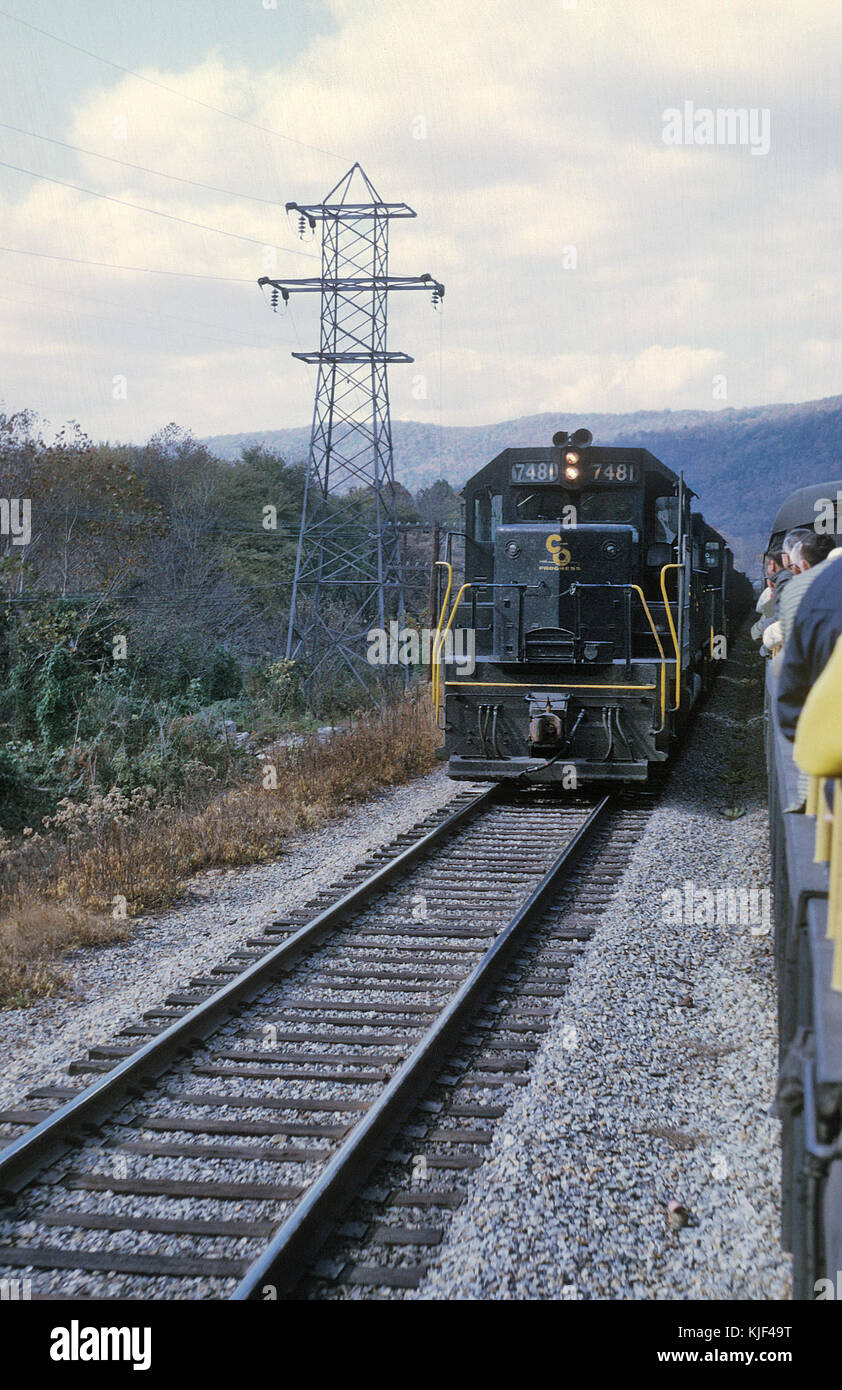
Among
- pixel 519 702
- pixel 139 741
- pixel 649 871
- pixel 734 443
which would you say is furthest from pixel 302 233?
pixel 734 443

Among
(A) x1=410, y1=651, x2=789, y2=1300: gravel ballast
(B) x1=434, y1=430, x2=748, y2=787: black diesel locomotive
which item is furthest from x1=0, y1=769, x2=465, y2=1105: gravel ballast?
(A) x1=410, y1=651, x2=789, y2=1300: gravel ballast

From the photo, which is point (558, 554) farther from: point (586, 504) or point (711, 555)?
point (711, 555)

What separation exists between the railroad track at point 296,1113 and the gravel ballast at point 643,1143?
0.17 m

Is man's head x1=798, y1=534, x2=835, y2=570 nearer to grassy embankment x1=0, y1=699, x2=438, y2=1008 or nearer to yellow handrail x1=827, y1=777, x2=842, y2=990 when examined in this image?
yellow handrail x1=827, y1=777, x2=842, y2=990

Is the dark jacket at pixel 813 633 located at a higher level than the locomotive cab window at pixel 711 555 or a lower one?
lower

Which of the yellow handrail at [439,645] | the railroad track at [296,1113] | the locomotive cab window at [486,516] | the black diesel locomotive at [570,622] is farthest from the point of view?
the locomotive cab window at [486,516]

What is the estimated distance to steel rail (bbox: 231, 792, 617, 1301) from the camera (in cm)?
328

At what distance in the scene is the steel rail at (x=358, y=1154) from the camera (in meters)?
3.28

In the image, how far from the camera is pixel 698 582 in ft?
42.2

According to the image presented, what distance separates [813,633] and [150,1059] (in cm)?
329

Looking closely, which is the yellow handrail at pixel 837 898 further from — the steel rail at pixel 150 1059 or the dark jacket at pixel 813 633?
the steel rail at pixel 150 1059

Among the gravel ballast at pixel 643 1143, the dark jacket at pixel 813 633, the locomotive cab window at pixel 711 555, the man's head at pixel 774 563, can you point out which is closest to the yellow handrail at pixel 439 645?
the man's head at pixel 774 563

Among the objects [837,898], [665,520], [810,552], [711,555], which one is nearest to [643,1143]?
[837,898]

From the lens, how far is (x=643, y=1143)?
414 centimetres
